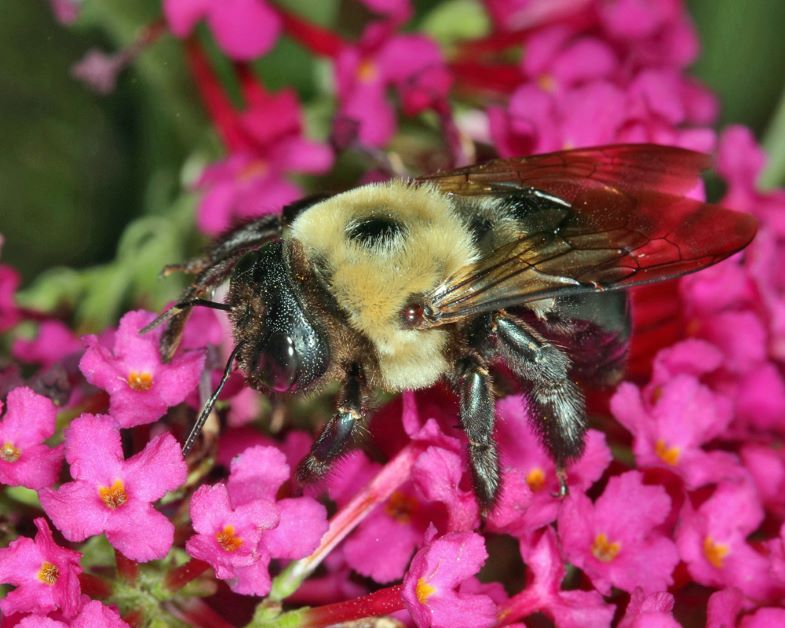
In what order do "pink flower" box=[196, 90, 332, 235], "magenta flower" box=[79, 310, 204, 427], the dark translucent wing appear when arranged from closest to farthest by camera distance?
"magenta flower" box=[79, 310, 204, 427] < the dark translucent wing < "pink flower" box=[196, 90, 332, 235]

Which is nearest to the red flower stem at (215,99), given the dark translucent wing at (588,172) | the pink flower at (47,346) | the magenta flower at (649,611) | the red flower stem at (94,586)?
the pink flower at (47,346)

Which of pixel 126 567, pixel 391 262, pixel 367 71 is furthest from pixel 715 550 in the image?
pixel 367 71

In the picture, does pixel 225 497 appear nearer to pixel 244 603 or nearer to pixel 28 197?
pixel 244 603

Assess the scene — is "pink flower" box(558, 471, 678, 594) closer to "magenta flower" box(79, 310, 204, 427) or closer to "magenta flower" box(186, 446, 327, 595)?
"magenta flower" box(186, 446, 327, 595)

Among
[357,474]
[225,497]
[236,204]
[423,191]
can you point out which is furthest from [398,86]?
[225,497]

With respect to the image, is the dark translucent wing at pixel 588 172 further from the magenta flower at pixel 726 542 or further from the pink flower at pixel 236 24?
the pink flower at pixel 236 24

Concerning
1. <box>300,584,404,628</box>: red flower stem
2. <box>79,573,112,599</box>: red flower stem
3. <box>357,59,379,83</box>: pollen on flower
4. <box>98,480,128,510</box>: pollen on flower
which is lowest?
<box>300,584,404,628</box>: red flower stem

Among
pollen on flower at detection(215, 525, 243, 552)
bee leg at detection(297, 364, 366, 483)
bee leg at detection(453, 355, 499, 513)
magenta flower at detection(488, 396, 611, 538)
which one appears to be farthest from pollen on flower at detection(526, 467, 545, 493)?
pollen on flower at detection(215, 525, 243, 552)

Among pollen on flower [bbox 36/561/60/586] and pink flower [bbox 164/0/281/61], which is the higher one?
pink flower [bbox 164/0/281/61]

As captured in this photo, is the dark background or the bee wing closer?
the bee wing
